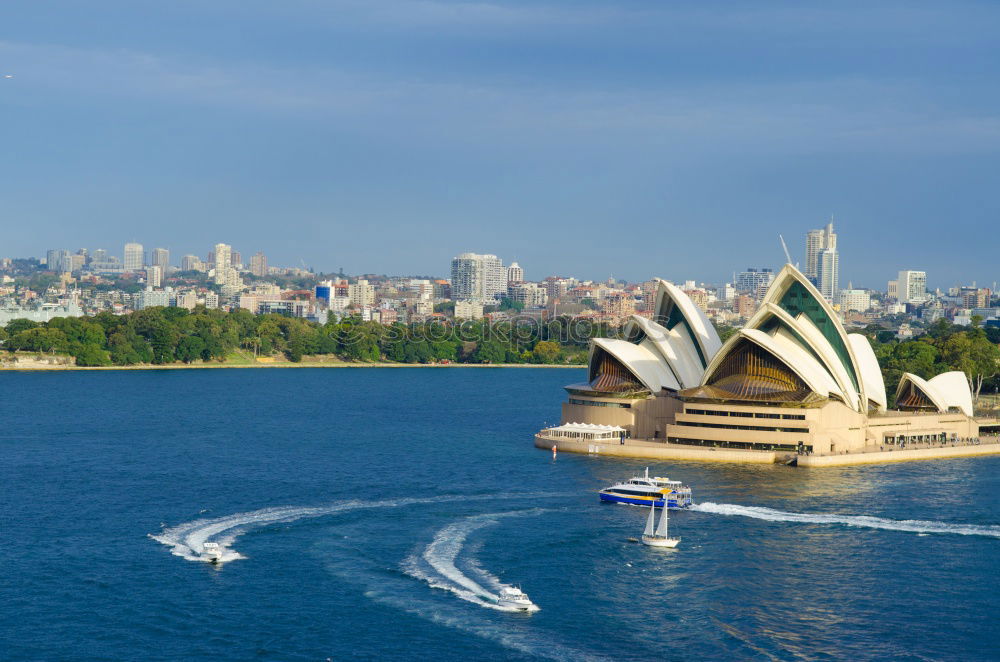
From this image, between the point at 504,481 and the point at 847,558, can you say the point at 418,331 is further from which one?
the point at 847,558

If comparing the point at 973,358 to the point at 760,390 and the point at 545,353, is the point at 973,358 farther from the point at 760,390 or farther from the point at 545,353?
the point at 545,353

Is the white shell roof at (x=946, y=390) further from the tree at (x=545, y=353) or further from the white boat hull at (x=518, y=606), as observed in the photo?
the tree at (x=545, y=353)

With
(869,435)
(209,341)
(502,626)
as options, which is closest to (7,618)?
(502,626)

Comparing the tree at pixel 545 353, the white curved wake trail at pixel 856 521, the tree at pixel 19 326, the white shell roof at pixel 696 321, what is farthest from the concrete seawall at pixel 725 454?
the tree at pixel 19 326

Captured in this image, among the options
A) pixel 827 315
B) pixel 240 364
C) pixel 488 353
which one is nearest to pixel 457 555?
pixel 827 315

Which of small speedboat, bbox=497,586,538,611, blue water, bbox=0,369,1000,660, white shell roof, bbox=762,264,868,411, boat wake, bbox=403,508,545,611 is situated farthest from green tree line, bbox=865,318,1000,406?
small speedboat, bbox=497,586,538,611

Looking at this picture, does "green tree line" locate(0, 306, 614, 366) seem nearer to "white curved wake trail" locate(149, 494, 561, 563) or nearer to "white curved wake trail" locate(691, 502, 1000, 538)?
"white curved wake trail" locate(149, 494, 561, 563)

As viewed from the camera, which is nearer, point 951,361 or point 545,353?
point 951,361
